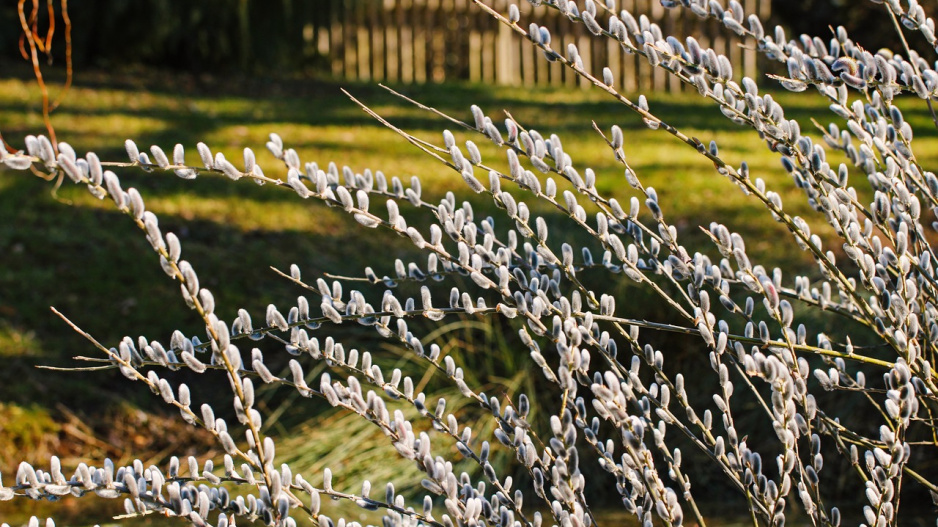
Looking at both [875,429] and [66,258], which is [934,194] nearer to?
[875,429]

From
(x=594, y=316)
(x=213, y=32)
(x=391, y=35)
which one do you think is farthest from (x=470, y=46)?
(x=594, y=316)

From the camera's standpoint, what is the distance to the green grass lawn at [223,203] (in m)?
4.62

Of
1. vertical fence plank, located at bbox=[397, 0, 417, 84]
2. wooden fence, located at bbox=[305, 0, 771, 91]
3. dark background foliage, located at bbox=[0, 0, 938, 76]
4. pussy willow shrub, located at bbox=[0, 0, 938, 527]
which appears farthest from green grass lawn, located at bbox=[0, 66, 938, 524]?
pussy willow shrub, located at bbox=[0, 0, 938, 527]

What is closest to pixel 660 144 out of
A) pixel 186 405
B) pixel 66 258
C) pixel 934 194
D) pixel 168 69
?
pixel 66 258

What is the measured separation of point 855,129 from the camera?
60.1 inches

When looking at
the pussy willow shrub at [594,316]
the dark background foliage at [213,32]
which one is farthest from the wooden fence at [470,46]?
the pussy willow shrub at [594,316]

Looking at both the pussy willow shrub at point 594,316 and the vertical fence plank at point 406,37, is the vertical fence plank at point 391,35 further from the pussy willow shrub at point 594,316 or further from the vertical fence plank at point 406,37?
the pussy willow shrub at point 594,316

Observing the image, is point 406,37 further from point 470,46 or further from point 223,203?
point 223,203

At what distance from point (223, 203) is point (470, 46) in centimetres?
586

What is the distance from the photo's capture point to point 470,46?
1145 cm

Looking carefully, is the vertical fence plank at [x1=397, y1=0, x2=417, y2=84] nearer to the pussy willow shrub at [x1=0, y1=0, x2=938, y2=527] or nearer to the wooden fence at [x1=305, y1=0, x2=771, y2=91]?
the wooden fence at [x1=305, y1=0, x2=771, y2=91]

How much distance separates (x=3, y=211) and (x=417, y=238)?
5037mm

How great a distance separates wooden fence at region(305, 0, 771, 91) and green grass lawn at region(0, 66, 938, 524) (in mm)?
1501

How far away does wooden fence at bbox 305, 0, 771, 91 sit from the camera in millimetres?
11172
